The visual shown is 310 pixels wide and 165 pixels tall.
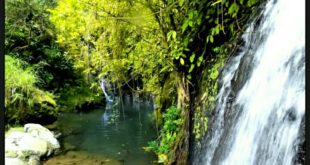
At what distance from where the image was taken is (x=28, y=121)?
8711 mm

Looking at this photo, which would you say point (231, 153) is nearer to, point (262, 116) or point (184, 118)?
point (262, 116)

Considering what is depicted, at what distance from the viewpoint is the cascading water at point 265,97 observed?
9.56 feet

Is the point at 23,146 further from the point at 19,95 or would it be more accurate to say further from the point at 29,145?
the point at 19,95

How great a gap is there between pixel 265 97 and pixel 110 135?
5.42 metres

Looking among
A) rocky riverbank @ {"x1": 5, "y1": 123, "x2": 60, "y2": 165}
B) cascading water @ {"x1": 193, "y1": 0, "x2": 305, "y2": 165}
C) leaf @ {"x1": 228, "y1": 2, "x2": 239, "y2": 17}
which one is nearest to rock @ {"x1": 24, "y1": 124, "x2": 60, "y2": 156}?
rocky riverbank @ {"x1": 5, "y1": 123, "x2": 60, "y2": 165}

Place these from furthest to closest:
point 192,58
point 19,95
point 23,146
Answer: point 19,95 < point 23,146 < point 192,58

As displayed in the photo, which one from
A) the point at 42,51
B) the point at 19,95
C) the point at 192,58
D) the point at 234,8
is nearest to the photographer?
the point at 234,8

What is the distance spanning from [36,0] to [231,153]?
317 inches

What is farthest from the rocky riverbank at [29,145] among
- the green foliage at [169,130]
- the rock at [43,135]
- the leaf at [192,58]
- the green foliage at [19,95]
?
the leaf at [192,58]

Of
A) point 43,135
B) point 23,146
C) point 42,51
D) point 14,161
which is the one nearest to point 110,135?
point 43,135

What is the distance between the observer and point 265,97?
3.44m

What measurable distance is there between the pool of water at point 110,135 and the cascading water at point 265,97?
244cm

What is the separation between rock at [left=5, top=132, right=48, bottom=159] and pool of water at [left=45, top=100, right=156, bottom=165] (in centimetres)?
29

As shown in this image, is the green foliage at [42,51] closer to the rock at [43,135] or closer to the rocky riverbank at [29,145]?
the rock at [43,135]
